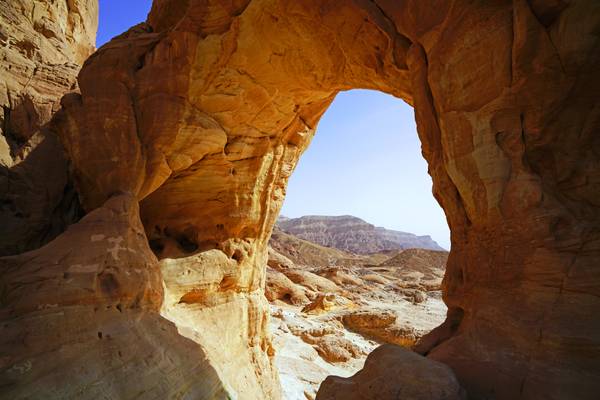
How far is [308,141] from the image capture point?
909cm

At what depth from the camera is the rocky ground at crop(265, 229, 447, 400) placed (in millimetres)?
10359

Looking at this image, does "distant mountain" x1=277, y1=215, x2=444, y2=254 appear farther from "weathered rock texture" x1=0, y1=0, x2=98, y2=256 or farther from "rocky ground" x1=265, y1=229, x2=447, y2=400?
"weathered rock texture" x1=0, y1=0, x2=98, y2=256

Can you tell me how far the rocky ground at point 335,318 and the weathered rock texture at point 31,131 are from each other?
7.44 meters

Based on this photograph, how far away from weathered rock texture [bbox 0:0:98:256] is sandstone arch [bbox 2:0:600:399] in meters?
1.52

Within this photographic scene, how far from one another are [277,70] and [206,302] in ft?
17.9

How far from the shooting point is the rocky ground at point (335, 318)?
10.4 m

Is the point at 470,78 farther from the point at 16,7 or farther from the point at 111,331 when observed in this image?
the point at 16,7

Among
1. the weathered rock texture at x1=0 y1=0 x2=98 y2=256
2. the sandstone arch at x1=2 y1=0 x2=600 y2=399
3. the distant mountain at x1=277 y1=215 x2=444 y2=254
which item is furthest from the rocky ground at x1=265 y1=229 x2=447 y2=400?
the distant mountain at x1=277 y1=215 x2=444 y2=254

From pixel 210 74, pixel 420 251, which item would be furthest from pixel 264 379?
pixel 420 251

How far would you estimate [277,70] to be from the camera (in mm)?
6457

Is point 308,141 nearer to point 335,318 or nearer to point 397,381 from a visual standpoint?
point 397,381

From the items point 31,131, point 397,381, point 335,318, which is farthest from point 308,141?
point 335,318

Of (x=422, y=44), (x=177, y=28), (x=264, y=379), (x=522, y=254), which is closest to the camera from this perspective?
(x=522, y=254)

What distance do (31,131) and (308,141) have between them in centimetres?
715
